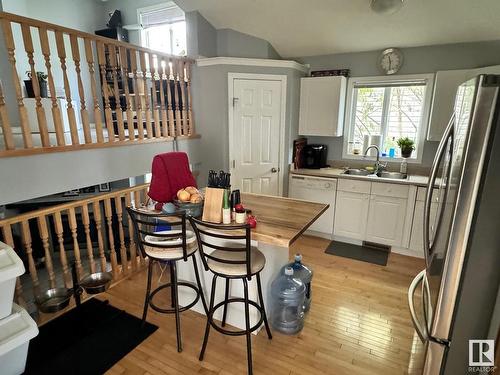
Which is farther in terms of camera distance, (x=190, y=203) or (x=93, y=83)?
(x=93, y=83)

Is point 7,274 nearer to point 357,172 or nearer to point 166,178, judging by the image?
point 166,178

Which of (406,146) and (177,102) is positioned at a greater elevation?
(177,102)

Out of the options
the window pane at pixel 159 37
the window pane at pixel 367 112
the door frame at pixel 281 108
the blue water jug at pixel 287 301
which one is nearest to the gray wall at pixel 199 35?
the door frame at pixel 281 108

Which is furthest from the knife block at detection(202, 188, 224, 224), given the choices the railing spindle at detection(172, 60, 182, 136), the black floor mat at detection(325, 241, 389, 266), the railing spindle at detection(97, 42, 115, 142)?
the black floor mat at detection(325, 241, 389, 266)

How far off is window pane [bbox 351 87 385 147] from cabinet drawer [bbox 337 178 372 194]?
0.79 m

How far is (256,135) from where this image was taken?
3.81 meters

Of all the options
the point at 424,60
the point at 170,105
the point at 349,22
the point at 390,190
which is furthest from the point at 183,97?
the point at 424,60

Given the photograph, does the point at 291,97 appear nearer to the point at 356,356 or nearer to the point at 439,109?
the point at 439,109

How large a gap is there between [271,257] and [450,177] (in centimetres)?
131

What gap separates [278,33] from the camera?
363 cm

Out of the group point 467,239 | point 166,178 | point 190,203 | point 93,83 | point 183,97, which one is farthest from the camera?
point 183,97

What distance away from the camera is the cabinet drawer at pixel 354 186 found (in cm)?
355

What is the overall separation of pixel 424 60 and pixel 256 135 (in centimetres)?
225

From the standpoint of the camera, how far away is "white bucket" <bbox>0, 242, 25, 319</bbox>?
5.09 feet
